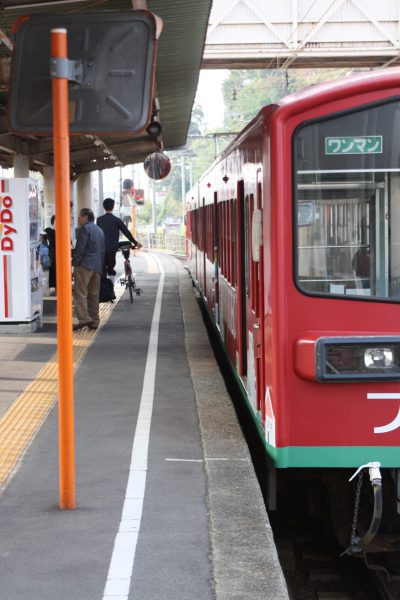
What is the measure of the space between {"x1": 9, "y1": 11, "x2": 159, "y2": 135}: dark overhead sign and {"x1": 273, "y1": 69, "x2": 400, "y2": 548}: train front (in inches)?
34.9

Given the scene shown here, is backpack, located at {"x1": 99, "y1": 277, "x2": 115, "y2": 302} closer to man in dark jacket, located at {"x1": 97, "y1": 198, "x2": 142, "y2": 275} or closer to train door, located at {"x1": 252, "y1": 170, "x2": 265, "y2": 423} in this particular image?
man in dark jacket, located at {"x1": 97, "y1": 198, "x2": 142, "y2": 275}

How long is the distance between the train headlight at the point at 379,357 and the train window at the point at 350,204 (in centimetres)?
29

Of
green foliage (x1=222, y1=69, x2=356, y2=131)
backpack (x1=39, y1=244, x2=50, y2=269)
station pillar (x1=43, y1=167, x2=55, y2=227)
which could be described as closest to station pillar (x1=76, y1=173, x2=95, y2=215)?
station pillar (x1=43, y1=167, x2=55, y2=227)

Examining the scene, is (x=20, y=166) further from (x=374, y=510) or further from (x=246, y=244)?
(x=374, y=510)

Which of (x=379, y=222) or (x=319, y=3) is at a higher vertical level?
(x=319, y=3)

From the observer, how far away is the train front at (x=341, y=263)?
5.72 meters

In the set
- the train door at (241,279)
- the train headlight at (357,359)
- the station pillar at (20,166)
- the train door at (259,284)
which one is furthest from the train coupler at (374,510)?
the station pillar at (20,166)

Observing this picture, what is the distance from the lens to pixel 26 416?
8266mm

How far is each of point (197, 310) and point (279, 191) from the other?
450 inches

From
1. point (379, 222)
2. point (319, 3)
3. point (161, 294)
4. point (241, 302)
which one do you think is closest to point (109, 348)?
point (241, 302)

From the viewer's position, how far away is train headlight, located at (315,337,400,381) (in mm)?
5629

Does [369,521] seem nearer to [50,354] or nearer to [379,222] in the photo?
[379,222]

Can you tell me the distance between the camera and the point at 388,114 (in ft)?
18.9

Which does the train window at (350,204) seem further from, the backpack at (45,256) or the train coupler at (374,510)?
the backpack at (45,256)
